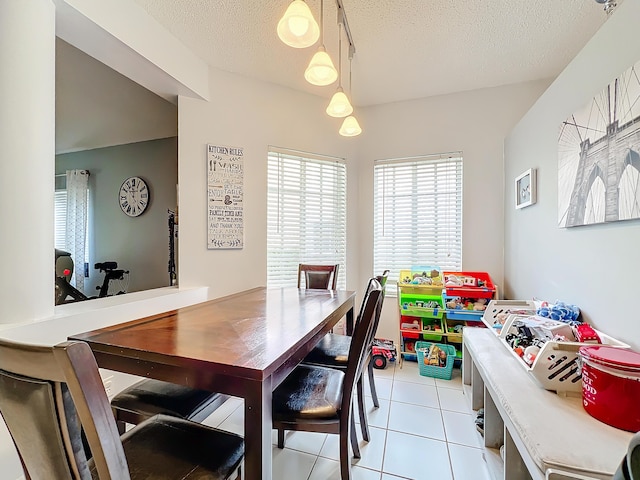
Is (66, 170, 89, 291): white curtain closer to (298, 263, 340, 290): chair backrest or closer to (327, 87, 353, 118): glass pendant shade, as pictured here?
(298, 263, 340, 290): chair backrest

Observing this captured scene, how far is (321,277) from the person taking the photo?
9.11 feet

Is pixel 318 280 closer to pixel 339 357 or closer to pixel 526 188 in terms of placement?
pixel 339 357

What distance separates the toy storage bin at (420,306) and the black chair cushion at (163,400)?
204cm

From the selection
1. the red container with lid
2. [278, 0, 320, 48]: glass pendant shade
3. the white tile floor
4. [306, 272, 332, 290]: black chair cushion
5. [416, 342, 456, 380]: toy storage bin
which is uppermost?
[278, 0, 320, 48]: glass pendant shade

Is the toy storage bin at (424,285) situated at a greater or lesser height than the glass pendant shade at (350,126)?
lesser

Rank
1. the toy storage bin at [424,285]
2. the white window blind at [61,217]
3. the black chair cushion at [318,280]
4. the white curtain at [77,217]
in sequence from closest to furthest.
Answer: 1. the black chair cushion at [318,280]
2. the toy storage bin at [424,285]
3. the white curtain at [77,217]
4. the white window blind at [61,217]

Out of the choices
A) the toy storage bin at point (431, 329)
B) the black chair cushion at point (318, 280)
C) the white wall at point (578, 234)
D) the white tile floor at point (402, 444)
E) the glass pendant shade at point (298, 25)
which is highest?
the glass pendant shade at point (298, 25)

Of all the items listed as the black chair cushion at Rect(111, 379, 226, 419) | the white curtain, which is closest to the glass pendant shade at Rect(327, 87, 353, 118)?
the black chair cushion at Rect(111, 379, 226, 419)

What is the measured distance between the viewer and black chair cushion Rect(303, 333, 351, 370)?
184cm

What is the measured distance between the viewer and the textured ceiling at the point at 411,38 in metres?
2.03

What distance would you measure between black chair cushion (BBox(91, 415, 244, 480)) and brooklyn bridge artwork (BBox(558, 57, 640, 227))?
184 cm

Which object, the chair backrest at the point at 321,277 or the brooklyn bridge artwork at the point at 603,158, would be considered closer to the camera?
the brooklyn bridge artwork at the point at 603,158

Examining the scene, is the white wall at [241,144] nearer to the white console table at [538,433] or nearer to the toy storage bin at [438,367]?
the toy storage bin at [438,367]

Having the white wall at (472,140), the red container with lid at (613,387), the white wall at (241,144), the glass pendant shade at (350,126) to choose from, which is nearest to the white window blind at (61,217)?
the white wall at (241,144)
